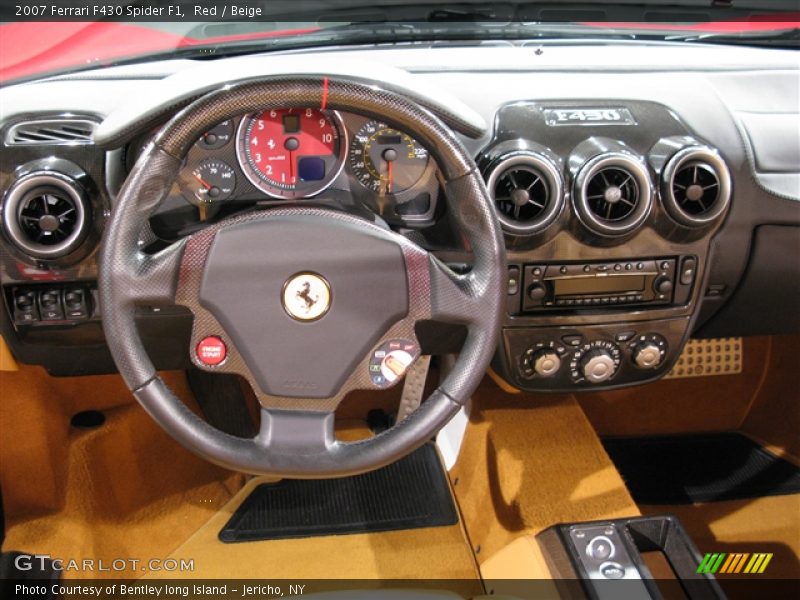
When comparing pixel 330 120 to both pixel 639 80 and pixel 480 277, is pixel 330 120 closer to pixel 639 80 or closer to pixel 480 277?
pixel 480 277

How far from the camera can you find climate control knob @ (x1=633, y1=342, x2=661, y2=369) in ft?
4.96

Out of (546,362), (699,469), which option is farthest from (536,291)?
(699,469)

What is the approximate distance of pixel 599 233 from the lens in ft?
4.43

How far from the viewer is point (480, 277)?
3.49ft

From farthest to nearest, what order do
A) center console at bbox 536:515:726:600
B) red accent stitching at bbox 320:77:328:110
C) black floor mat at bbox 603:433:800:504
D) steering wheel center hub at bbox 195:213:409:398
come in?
black floor mat at bbox 603:433:800:504 → center console at bbox 536:515:726:600 → steering wheel center hub at bbox 195:213:409:398 → red accent stitching at bbox 320:77:328:110

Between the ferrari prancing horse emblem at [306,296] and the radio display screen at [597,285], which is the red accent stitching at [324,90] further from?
the radio display screen at [597,285]

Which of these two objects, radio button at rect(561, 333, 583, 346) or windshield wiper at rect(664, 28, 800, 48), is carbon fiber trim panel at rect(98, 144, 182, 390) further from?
windshield wiper at rect(664, 28, 800, 48)

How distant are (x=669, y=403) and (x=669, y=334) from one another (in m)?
0.76

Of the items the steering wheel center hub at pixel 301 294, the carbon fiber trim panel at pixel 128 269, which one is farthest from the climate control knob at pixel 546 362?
the carbon fiber trim panel at pixel 128 269

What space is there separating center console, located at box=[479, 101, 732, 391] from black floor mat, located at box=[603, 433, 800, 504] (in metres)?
0.61

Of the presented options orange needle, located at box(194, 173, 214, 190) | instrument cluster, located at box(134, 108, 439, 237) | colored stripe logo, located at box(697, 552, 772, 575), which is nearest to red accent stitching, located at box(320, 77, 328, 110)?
instrument cluster, located at box(134, 108, 439, 237)

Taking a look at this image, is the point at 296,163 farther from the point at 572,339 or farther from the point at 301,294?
the point at 572,339

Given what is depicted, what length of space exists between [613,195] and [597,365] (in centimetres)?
36

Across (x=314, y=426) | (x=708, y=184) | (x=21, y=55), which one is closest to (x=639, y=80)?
(x=708, y=184)
